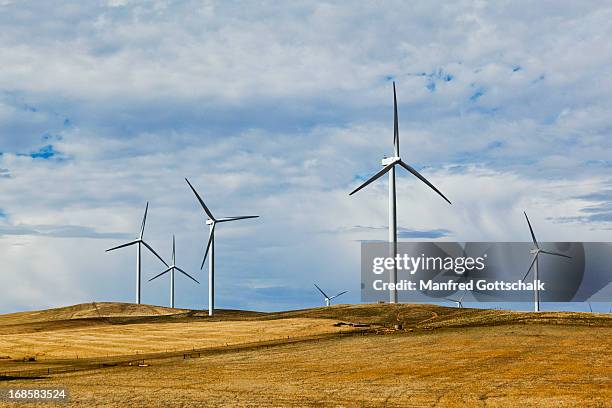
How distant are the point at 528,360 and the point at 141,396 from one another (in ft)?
94.7

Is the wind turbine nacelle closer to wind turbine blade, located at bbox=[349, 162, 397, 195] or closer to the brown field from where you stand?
wind turbine blade, located at bbox=[349, 162, 397, 195]

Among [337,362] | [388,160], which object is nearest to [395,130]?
[388,160]

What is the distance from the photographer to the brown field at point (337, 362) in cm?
3925

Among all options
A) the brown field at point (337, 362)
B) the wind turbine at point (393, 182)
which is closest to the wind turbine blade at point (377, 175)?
the wind turbine at point (393, 182)

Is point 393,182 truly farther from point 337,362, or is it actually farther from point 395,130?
point 337,362

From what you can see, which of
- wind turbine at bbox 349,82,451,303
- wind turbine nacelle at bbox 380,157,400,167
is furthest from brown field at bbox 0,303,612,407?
wind turbine nacelle at bbox 380,157,400,167

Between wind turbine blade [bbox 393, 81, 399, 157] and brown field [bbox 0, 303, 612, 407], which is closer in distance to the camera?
brown field [bbox 0, 303, 612, 407]

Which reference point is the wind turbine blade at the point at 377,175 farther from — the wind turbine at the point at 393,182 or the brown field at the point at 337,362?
the brown field at the point at 337,362

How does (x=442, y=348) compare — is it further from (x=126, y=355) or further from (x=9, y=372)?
(x=9, y=372)

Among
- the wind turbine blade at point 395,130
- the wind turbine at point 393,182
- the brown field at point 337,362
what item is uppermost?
the wind turbine blade at point 395,130

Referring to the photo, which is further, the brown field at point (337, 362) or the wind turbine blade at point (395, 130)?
the wind turbine blade at point (395, 130)

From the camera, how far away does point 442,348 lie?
2382 inches

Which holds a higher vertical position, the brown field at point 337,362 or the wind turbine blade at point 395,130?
the wind turbine blade at point 395,130

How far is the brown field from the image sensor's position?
39250 mm
